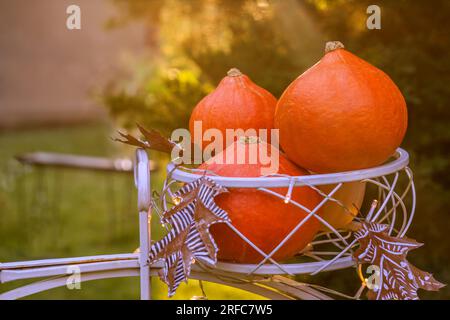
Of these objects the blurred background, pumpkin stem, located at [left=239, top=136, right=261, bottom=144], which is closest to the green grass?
the blurred background

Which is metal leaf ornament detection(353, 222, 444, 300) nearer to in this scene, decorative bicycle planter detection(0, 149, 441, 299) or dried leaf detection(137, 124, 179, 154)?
decorative bicycle planter detection(0, 149, 441, 299)

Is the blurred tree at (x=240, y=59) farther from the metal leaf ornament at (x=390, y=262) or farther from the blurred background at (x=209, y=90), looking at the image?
the metal leaf ornament at (x=390, y=262)

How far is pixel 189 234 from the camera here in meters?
0.90

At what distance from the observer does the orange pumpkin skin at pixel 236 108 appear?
1112mm

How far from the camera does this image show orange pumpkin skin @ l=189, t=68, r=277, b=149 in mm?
1112

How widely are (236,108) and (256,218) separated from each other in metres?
0.26

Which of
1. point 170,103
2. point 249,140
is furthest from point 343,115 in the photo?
point 170,103

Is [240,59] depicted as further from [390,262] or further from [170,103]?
[390,262]

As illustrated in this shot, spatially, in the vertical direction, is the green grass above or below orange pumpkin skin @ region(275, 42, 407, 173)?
below

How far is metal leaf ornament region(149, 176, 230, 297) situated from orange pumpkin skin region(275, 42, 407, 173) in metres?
0.19

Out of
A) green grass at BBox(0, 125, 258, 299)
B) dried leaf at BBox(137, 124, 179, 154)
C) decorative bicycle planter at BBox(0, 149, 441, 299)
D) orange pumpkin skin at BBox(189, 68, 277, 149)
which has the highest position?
orange pumpkin skin at BBox(189, 68, 277, 149)

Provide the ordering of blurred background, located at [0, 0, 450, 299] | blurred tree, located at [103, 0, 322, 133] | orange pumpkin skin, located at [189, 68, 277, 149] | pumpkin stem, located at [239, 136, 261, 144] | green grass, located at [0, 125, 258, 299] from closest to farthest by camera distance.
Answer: pumpkin stem, located at [239, 136, 261, 144] → orange pumpkin skin, located at [189, 68, 277, 149] → blurred background, located at [0, 0, 450, 299] → blurred tree, located at [103, 0, 322, 133] → green grass, located at [0, 125, 258, 299]
